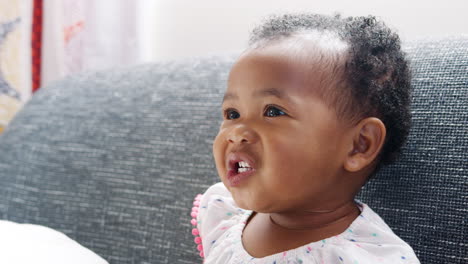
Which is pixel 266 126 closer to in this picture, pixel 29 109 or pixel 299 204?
pixel 299 204

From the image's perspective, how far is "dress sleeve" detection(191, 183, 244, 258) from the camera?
101cm

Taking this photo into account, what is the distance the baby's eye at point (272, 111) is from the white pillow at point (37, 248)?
1.46 feet

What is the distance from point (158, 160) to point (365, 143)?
565 mm

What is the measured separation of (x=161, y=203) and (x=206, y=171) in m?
0.13

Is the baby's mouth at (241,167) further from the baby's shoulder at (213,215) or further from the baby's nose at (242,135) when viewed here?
the baby's shoulder at (213,215)

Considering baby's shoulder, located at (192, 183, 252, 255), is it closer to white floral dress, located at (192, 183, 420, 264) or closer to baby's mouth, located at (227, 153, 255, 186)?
white floral dress, located at (192, 183, 420, 264)

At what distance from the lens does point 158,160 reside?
4.14 feet

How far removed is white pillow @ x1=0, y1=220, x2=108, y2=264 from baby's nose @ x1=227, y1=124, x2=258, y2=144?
0.39 metres

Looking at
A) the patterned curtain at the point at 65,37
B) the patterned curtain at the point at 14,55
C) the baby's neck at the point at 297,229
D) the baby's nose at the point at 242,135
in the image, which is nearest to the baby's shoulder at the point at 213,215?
the baby's neck at the point at 297,229

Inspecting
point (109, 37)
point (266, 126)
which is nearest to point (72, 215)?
point (266, 126)

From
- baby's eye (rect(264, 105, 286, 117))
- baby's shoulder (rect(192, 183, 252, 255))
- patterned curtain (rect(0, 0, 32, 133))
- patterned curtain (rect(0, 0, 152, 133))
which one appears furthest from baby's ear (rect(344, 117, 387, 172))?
patterned curtain (rect(0, 0, 32, 133))

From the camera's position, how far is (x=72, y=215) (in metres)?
1.33

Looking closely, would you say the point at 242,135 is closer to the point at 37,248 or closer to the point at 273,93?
the point at 273,93

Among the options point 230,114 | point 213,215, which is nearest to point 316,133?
point 230,114
